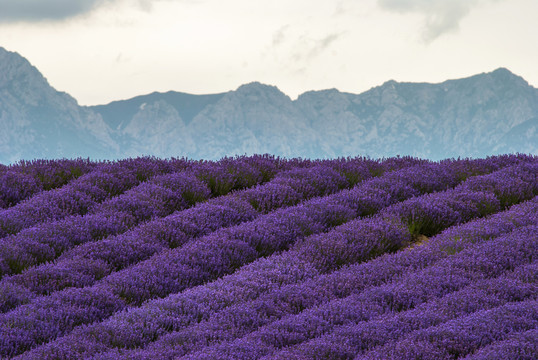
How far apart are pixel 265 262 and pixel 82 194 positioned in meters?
3.80

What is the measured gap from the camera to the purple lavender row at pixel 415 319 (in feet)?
13.6

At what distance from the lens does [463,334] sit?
4.17 meters

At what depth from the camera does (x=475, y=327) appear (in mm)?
4289

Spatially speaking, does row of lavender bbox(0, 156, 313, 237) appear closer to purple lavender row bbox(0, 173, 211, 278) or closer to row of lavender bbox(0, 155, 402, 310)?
purple lavender row bbox(0, 173, 211, 278)

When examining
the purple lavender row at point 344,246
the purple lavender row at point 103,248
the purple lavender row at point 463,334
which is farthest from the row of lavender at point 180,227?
the purple lavender row at point 463,334

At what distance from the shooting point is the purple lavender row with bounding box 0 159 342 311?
19.6 feet

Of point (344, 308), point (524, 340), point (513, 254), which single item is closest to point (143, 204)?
point (344, 308)

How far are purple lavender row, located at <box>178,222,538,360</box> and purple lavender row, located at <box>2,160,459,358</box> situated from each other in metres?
1.27

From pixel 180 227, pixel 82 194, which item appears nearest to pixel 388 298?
pixel 180 227

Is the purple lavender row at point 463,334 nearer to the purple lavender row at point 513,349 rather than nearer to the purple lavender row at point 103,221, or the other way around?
the purple lavender row at point 513,349

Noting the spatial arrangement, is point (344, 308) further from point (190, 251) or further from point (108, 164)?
point (108, 164)

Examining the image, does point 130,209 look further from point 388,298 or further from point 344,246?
point 388,298

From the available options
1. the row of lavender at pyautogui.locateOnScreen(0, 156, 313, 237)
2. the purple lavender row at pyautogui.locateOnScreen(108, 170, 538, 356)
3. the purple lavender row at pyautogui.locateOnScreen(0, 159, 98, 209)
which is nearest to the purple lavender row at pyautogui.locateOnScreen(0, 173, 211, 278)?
the row of lavender at pyautogui.locateOnScreen(0, 156, 313, 237)

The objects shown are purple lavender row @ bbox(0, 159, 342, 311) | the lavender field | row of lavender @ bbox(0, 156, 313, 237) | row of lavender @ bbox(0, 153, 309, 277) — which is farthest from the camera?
row of lavender @ bbox(0, 156, 313, 237)
